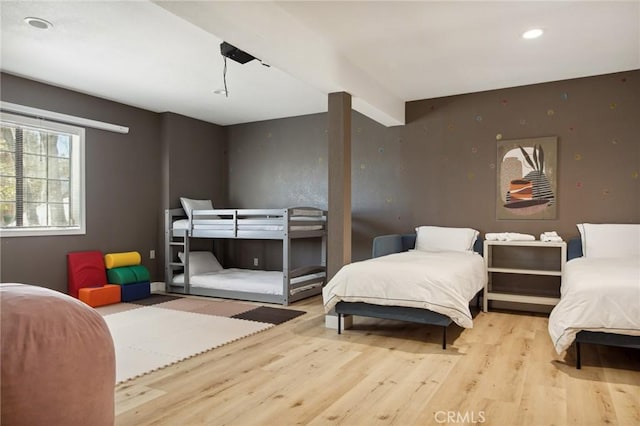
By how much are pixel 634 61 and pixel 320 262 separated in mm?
4066

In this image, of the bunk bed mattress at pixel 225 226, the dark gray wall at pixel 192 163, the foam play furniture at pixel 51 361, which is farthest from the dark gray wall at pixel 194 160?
the foam play furniture at pixel 51 361

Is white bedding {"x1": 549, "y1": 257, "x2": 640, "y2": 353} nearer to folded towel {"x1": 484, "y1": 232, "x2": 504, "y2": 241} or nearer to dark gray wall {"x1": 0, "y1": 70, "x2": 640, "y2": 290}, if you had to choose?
folded towel {"x1": 484, "y1": 232, "x2": 504, "y2": 241}

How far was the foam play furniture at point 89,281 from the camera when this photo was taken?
4746 mm

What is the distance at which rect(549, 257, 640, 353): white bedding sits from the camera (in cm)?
260

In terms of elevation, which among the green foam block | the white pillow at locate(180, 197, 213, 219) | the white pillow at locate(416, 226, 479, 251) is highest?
the white pillow at locate(180, 197, 213, 219)

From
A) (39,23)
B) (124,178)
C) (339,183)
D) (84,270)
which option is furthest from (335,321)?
(124,178)

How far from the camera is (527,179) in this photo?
4.68 meters

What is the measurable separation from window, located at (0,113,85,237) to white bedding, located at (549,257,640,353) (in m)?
4.91

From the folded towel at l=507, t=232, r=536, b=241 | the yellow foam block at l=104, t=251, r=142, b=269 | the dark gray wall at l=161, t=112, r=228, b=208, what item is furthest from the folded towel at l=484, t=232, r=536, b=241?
the yellow foam block at l=104, t=251, r=142, b=269

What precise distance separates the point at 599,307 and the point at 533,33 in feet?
6.81

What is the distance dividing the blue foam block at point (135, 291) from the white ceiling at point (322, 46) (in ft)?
7.40

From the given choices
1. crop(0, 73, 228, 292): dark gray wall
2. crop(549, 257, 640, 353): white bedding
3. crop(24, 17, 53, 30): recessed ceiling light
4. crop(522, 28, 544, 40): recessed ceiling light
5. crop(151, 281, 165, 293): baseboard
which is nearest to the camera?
crop(549, 257, 640, 353): white bedding

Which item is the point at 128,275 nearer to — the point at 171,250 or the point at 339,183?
the point at 171,250

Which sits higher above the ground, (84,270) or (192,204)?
(192,204)
